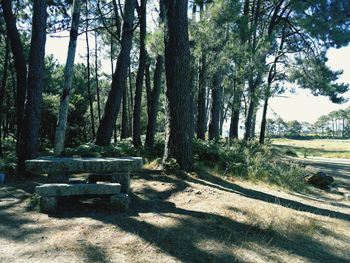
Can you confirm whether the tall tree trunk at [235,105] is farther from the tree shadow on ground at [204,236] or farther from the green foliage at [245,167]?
the tree shadow on ground at [204,236]

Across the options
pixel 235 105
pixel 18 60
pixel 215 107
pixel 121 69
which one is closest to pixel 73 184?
pixel 18 60

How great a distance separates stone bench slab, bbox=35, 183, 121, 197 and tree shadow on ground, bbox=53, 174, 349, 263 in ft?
0.95

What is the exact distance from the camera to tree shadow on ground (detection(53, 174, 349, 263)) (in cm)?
385

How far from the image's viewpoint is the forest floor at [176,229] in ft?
12.2

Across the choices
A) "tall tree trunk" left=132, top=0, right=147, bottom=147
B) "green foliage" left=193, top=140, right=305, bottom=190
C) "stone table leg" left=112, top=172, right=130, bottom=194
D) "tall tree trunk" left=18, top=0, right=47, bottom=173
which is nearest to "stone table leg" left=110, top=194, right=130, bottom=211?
"stone table leg" left=112, top=172, right=130, bottom=194

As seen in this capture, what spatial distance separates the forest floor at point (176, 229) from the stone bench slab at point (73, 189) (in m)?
0.29

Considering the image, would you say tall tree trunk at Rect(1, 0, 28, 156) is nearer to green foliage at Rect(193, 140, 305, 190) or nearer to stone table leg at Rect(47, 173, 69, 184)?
stone table leg at Rect(47, 173, 69, 184)

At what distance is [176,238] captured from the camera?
13.5ft

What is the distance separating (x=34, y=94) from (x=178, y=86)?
303 centimetres

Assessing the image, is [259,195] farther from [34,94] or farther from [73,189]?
[34,94]

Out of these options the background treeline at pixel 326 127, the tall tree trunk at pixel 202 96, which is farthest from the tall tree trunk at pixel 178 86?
the background treeline at pixel 326 127

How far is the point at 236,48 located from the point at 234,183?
7.29 meters

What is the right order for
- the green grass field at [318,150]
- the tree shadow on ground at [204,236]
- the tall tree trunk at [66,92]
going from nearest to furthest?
the tree shadow on ground at [204,236] < the tall tree trunk at [66,92] < the green grass field at [318,150]

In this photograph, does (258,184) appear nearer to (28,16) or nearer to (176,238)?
(176,238)
